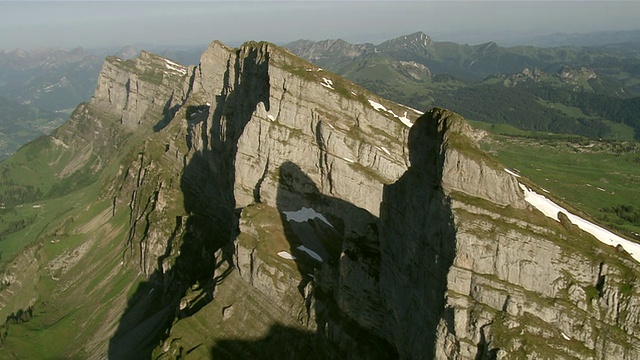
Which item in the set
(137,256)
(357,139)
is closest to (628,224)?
(357,139)

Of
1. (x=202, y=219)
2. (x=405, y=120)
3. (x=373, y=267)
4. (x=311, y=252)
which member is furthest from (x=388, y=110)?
(x=202, y=219)

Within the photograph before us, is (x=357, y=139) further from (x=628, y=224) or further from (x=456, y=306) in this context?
(x=628, y=224)

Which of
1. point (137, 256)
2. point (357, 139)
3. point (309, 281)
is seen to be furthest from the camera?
point (137, 256)

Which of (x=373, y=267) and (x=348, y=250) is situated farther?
(x=348, y=250)

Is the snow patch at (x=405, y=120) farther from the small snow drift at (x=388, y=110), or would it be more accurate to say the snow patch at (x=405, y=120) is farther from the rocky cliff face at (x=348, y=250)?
the rocky cliff face at (x=348, y=250)

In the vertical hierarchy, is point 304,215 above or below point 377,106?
below

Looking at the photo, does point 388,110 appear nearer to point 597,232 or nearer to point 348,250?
point 348,250

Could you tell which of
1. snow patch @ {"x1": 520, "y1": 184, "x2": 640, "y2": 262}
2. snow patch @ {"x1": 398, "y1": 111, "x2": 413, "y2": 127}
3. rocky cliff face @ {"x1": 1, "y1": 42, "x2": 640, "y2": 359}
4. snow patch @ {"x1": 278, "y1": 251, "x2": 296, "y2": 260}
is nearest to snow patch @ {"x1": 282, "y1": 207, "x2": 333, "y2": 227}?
rocky cliff face @ {"x1": 1, "y1": 42, "x2": 640, "y2": 359}

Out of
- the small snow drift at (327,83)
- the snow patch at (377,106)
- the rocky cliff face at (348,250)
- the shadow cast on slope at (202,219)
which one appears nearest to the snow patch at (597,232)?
the rocky cliff face at (348,250)
